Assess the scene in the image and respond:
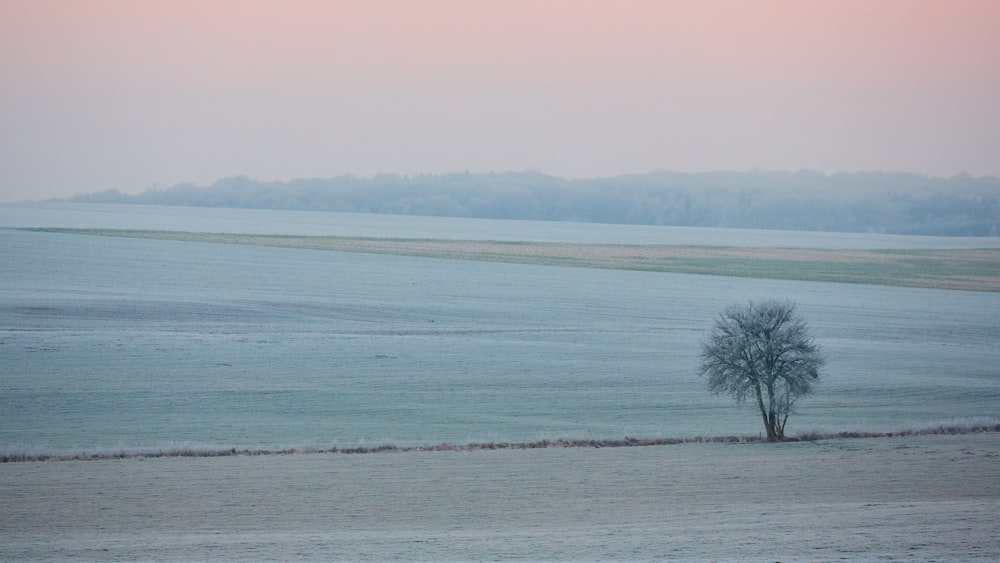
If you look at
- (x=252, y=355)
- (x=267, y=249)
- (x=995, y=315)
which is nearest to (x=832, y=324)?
(x=995, y=315)

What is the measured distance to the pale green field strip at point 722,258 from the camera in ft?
326

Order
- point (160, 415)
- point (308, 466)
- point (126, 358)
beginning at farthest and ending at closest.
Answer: point (126, 358) → point (160, 415) → point (308, 466)

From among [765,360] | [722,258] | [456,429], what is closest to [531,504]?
[456,429]

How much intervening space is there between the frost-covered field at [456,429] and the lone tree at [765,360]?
Result: 129 cm

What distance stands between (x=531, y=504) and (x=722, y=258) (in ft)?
355

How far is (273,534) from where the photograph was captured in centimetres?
1638

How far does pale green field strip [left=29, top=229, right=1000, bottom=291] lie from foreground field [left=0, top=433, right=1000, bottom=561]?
72.6 m

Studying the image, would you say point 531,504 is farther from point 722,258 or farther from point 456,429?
point 722,258

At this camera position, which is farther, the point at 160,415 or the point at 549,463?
the point at 160,415

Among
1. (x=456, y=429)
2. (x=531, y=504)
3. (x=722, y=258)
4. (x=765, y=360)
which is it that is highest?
(x=722, y=258)

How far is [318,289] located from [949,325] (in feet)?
142

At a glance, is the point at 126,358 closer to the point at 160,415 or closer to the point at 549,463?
the point at 160,415

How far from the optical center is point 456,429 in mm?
30016

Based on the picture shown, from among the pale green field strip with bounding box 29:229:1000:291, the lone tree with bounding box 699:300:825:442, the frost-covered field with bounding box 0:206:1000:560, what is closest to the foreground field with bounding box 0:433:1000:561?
the frost-covered field with bounding box 0:206:1000:560
